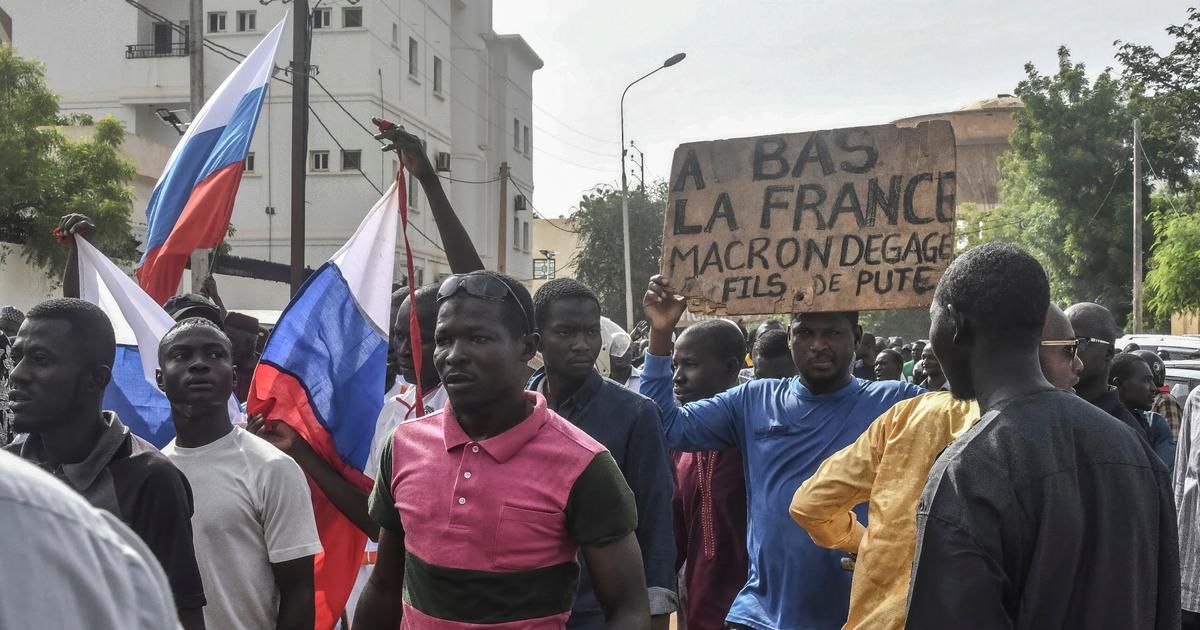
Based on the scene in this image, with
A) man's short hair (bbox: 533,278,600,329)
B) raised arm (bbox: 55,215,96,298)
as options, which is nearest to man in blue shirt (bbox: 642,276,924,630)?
man's short hair (bbox: 533,278,600,329)

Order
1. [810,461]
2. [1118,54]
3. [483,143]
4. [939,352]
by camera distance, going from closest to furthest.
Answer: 1. [939,352]
2. [810,461]
3. [1118,54]
4. [483,143]

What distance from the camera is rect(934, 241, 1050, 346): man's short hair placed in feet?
8.32

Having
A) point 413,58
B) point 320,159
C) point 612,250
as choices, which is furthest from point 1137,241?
point 320,159

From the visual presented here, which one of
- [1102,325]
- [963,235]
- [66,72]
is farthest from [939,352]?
[963,235]

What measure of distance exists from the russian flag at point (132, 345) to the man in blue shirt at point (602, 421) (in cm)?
141

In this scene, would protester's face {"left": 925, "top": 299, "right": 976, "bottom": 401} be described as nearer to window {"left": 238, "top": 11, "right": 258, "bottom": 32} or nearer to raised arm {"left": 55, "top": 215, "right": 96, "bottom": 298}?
raised arm {"left": 55, "top": 215, "right": 96, "bottom": 298}

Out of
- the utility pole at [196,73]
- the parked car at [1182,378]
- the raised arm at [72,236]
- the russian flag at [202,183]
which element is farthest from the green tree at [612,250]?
the raised arm at [72,236]

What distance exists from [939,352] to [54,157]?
2115 centimetres

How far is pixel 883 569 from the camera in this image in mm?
3377

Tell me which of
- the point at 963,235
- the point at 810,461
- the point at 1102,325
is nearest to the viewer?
the point at 810,461

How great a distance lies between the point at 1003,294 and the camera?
99.7 inches

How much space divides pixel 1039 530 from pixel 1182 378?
11.9m

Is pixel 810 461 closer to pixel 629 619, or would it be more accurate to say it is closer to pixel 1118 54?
pixel 629 619

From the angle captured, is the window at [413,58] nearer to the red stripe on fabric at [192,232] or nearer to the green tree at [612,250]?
the green tree at [612,250]
